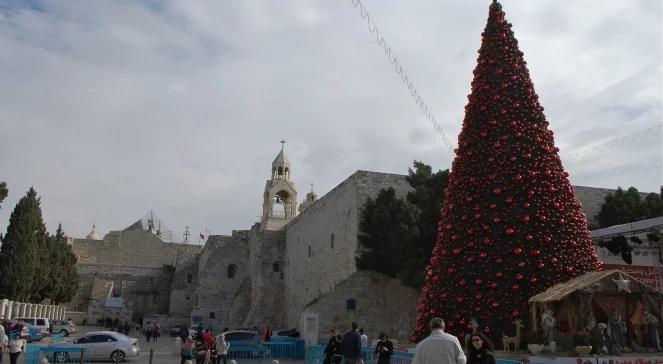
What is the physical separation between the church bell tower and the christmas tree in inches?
977

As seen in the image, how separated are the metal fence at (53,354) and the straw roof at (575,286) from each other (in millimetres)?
10275

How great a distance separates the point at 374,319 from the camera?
70.1 ft

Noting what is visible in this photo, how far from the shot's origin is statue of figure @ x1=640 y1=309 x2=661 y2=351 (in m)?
8.79

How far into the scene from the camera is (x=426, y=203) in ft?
67.9

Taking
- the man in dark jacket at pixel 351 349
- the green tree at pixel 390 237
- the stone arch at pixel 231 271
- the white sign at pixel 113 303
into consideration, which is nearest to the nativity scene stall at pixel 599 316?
the man in dark jacket at pixel 351 349

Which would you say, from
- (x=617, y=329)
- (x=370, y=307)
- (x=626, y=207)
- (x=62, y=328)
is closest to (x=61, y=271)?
(x=62, y=328)

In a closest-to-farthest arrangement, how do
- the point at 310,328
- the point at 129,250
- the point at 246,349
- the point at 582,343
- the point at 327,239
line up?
1. the point at 582,343
2. the point at 246,349
3. the point at 310,328
4. the point at 327,239
5. the point at 129,250

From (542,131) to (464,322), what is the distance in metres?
3.83

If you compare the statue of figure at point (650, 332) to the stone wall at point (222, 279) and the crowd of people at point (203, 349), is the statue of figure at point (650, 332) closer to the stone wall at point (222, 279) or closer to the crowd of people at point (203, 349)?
the crowd of people at point (203, 349)

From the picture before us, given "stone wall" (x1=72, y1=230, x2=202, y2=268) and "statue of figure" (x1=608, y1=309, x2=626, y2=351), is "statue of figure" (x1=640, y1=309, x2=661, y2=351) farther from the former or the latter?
"stone wall" (x1=72, y1=230, x2=202, y2=268)

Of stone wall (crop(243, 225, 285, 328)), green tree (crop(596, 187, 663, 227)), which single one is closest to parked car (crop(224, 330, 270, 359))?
stone wall (crop(243, 225, 285, 328))

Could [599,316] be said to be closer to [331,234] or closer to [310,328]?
[310,328]

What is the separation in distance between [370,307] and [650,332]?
1329cm

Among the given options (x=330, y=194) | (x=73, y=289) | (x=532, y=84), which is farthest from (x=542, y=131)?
(x=73, y=289)
